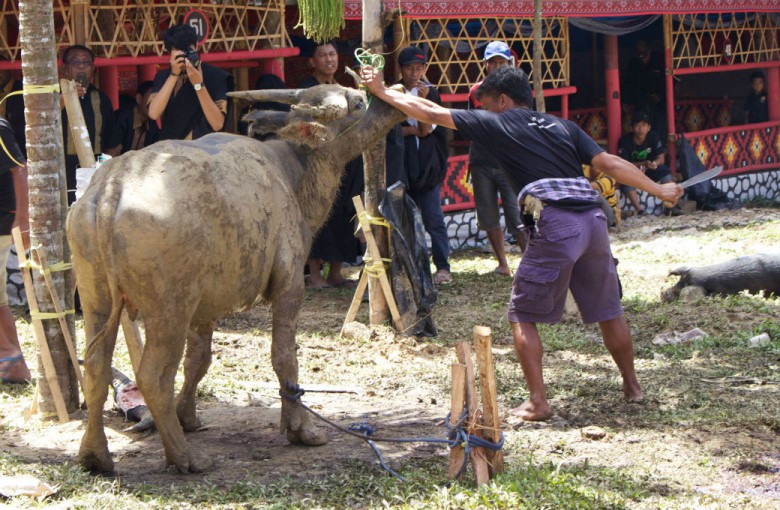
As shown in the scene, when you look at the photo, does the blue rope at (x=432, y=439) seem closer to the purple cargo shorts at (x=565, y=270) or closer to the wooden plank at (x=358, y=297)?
the purple cargo shorts at (x=565, y=270)

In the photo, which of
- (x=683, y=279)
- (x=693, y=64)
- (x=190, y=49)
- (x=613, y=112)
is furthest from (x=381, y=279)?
(x=693, y=64)

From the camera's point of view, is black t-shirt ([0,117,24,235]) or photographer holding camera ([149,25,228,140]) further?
photographer holding camera ([149,25,228,140])

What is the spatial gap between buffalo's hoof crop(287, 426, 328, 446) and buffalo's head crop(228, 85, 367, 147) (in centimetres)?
162

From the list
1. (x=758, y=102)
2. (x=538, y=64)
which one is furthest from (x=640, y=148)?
(x=538, y=64)

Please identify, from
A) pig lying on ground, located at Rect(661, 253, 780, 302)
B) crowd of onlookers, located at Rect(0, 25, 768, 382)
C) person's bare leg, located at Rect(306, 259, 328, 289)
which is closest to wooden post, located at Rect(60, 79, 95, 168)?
crowd of onlookers, located at Rect(0, 25, 768, 382)

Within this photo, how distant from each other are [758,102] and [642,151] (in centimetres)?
351

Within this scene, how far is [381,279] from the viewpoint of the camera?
828 centimetres

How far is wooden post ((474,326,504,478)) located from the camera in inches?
188

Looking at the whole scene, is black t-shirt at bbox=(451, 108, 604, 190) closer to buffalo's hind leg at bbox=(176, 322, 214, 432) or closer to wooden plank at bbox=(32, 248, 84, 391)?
buffalo's hind leg at bbox=(176, 322, 214, 432)

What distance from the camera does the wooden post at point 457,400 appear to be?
4801 mm

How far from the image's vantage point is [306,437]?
5707 millimetres

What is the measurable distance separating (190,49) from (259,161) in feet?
9.17

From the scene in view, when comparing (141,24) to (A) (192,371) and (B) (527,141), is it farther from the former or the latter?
(B) (527,141)

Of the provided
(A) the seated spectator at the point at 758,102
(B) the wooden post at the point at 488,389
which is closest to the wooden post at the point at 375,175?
(B) the wooden post at the point at 488,389
